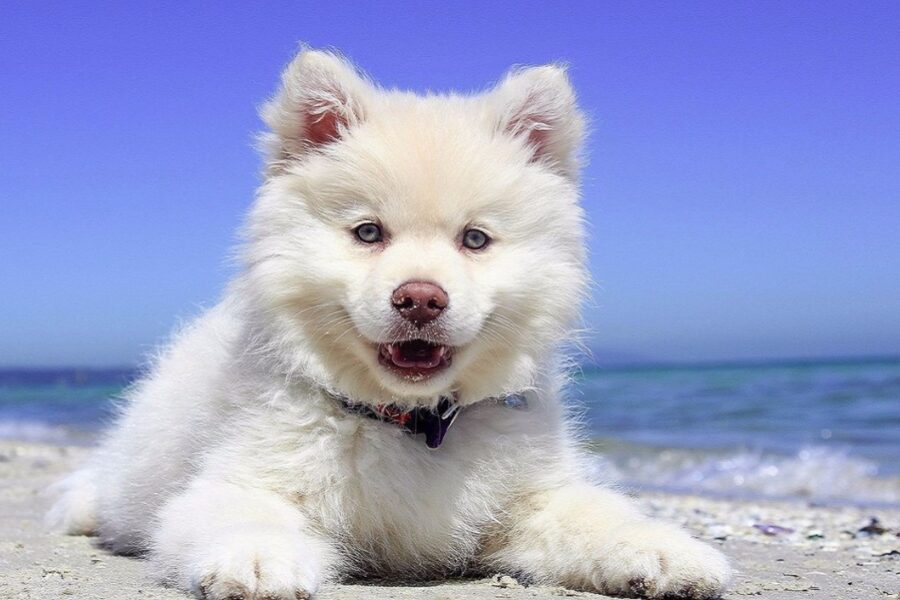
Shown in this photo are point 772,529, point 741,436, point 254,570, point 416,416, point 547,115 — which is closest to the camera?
point 254,570

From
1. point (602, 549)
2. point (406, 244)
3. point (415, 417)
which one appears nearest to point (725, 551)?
point (602, 549)

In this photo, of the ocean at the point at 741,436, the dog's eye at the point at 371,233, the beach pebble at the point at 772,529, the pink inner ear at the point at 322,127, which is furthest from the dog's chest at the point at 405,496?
the beach pebble at the point at 772,529

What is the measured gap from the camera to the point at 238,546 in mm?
2887

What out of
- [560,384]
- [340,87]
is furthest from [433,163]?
[560,384]

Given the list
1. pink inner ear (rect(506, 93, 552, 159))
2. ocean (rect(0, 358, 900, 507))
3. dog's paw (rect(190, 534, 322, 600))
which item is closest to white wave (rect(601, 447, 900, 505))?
ocean (rect(0, 358, 900, 507))

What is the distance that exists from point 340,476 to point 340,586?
1.24 feet

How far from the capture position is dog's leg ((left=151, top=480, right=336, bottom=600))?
278 centimetres

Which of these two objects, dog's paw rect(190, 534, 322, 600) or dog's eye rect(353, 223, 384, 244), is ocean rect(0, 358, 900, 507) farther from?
dog's paw rect(190, 534, 322, 600)

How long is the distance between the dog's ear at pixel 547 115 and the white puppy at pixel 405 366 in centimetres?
2

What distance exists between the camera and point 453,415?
3643 mm

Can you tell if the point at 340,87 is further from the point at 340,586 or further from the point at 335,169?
the point at 340,586

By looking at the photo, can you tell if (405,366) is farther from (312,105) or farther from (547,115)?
(547,115)

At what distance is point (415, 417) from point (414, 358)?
0.30m

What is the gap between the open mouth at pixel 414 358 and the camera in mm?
3363
